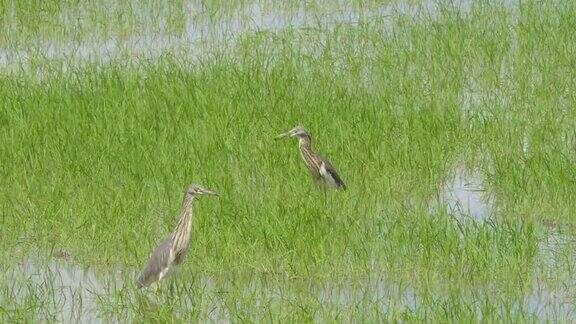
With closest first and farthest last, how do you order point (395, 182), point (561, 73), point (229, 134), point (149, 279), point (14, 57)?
point (149, 279)
point (395, 182)
point (229, 134)
point (561, 73)
point (14, 57)

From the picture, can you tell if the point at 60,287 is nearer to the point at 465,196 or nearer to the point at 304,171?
the point at 304,171

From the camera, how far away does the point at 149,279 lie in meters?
7.28

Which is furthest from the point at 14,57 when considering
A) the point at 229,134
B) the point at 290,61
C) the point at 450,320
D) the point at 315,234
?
the point at 450,320

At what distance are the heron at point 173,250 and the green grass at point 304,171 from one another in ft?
0.36

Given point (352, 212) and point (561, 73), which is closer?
point (352, 212)

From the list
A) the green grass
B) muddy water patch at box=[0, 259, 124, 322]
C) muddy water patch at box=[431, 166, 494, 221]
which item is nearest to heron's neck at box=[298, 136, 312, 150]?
Answer: the green grass

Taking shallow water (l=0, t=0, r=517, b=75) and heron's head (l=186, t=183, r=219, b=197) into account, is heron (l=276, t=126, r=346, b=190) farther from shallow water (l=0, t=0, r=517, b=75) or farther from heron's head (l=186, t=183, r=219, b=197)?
shallow water (l=0, t=0, r=517, b=75)

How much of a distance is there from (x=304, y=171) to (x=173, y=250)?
8.37 ft

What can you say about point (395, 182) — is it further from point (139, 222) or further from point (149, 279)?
point (149, 279)

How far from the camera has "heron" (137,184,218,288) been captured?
7281 millimetres

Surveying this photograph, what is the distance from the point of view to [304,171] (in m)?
9.84

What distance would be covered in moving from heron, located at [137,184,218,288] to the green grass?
0.36 feet

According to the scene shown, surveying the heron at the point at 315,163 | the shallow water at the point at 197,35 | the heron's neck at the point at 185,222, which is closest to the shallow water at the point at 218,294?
the heron's neck at the point at 185,222

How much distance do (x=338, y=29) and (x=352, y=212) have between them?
5.66 meters
